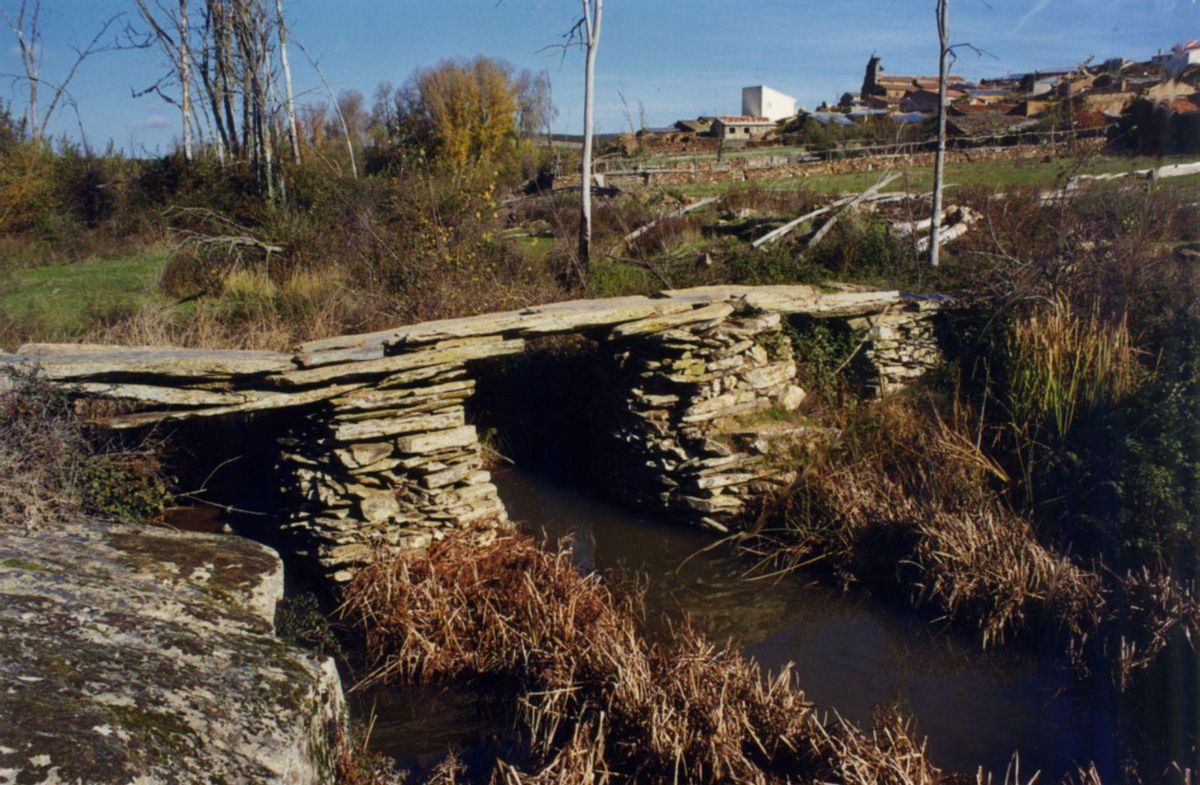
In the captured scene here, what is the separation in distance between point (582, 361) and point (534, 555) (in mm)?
3407

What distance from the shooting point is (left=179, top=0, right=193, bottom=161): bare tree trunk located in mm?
17719

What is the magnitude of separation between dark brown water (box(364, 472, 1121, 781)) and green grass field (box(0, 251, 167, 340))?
21.3 ft

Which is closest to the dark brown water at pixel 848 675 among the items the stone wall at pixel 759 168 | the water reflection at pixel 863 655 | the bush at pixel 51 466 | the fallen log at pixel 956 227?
the water reflection at pixel 863 655

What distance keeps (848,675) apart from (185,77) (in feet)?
61.2

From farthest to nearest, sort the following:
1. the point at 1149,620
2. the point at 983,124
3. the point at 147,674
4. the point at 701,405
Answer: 1. the point at 983,124
2. the point at 701,405
3. the point at 1149,620
4. the point at 147,674

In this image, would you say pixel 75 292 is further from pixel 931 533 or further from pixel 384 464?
pixel 931 533

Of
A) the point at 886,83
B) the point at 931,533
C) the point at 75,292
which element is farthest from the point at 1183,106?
the point at 886,83

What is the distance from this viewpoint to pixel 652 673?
201 inches

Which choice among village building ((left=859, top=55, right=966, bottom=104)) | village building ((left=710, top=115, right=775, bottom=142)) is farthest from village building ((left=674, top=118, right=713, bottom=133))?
village building ((left=859, top=55, right=966, bottom=104))

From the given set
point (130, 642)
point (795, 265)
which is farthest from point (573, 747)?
point (795, 265)

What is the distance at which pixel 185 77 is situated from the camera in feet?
61.6

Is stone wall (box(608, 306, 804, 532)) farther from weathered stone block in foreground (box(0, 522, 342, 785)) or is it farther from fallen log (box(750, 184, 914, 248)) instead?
fallen log (box(750, 184, 914, 248))

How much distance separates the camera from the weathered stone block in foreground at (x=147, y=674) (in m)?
3.02

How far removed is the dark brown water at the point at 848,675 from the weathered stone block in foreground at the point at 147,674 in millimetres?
1117
